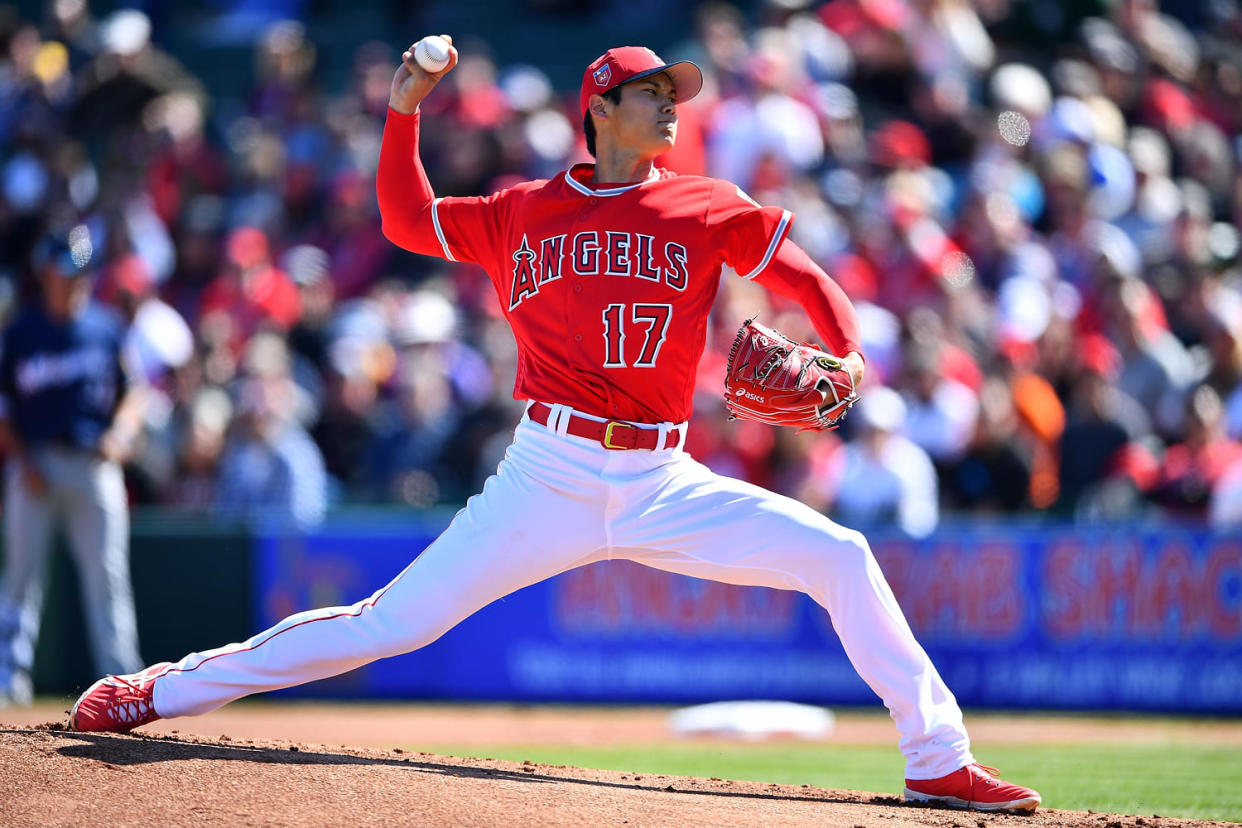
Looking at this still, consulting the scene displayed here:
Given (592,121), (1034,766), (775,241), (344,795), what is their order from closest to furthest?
1. (344,795)
2. (775,241)
3. (592,121)
4. (1034,766)

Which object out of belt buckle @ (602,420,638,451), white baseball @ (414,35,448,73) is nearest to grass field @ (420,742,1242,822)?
belt buckle @ (602,420,638,451)

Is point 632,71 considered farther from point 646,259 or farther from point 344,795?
point 344,795

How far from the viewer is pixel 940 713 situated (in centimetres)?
484

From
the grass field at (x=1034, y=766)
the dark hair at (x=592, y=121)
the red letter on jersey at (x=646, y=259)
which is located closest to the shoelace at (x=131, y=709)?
the red letter on jersey at (x=646, y=259)

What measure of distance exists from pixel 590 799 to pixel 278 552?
5.83 metres

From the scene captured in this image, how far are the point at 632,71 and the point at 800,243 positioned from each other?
6.37 meters

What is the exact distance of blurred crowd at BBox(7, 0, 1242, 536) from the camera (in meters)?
9.79

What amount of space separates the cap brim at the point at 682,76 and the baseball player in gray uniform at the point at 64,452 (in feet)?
16.5

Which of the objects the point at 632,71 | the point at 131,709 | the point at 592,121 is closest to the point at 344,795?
the point at 131,709

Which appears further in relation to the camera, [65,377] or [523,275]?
[65,377]

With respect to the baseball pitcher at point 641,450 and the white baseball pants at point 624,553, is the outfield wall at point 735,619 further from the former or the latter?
the white baseball pants at point 624,553

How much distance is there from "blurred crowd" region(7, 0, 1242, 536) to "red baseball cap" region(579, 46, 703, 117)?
192 inches

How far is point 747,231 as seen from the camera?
15.9 feet

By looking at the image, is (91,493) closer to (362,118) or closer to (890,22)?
(362,118)
